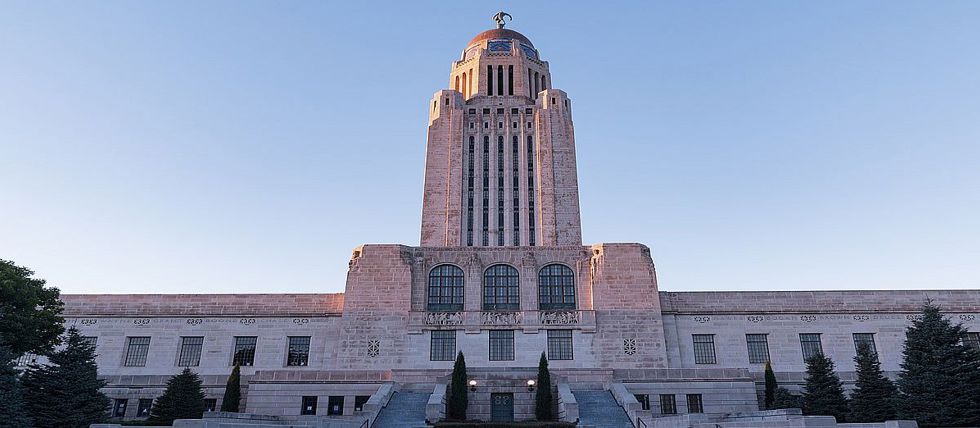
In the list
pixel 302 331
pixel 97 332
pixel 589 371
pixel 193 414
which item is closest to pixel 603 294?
pixel 589 371

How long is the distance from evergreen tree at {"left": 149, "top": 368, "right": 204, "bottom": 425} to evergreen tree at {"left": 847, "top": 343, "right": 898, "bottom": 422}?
27.8m

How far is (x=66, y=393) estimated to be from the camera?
2483 centimetres

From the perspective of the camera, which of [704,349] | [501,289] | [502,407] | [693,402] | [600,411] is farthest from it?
[501,289]

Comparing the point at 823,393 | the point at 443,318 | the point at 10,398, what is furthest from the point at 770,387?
the point at 10,398

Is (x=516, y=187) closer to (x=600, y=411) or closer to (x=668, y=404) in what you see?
(x=668, y=404)

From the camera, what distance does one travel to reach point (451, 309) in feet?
125

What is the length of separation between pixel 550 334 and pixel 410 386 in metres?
8.64

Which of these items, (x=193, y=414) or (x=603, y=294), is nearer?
(x=193, y=414)

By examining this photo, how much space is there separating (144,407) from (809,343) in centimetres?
3593

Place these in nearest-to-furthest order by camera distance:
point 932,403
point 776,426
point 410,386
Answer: point 776,426 < point 932,403 < point 410,386

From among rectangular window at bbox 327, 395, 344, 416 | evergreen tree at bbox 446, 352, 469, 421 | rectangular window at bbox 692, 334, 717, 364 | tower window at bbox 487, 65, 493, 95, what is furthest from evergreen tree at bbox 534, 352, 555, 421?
tower window at bbox 487, 65, 493, 95

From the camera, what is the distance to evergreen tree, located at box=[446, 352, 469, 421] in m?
28.6

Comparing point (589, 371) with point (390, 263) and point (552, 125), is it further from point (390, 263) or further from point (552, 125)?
point (552, 125)

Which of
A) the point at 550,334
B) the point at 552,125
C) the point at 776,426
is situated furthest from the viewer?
the point at 552,125
